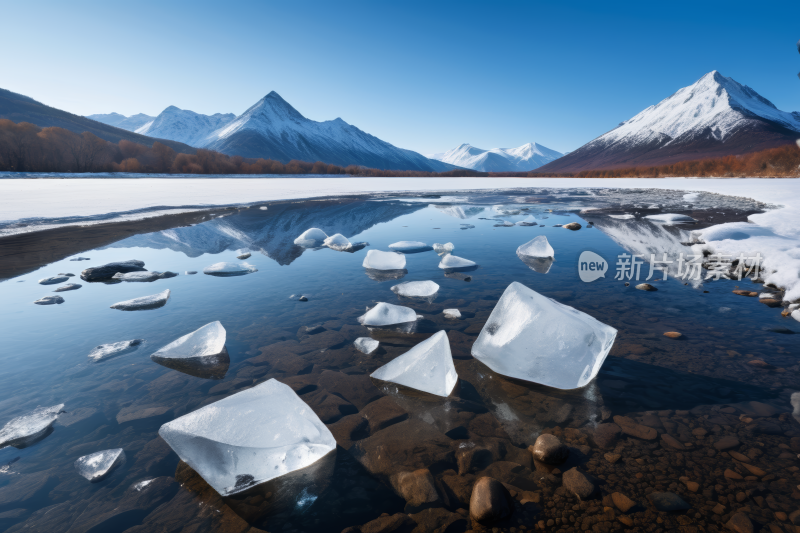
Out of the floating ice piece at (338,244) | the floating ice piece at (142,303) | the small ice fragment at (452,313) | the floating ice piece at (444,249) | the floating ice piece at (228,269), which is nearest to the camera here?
the small ice fragment at (452,313)

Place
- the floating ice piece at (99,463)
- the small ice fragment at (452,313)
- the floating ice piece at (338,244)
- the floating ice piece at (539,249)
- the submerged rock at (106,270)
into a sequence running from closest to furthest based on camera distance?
the floating ice piece at (99,463)
the small ice fragment at (452,313)
the submerged rock at (106,270)
the floating ice piece at (539,249)
the floating ice piece at (338,244)

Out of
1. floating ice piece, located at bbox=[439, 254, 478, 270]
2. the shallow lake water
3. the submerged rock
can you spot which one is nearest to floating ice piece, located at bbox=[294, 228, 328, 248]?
the shallow lake water

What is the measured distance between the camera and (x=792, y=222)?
307 inches

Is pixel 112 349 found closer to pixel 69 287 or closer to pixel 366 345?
pixel 366 345

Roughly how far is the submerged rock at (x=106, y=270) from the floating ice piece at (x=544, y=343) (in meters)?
5.92

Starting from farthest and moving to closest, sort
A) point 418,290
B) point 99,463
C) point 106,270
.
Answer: point 106,270 < point 418,290 < point 99,463

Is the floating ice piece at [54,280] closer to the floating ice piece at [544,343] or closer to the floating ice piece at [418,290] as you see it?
the floating ice piece at [418,290]

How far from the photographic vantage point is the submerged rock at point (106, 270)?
546 cm

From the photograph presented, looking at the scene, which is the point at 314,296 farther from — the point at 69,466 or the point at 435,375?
the point at 69,466

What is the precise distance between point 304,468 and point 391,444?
523 millimetres

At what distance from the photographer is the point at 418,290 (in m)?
4.74

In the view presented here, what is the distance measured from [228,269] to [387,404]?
14.5ft

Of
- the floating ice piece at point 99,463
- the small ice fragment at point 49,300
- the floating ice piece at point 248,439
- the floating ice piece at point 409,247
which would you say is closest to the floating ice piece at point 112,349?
the floating ice piece at point 99,463

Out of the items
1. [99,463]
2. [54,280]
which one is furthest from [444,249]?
[54,280]
